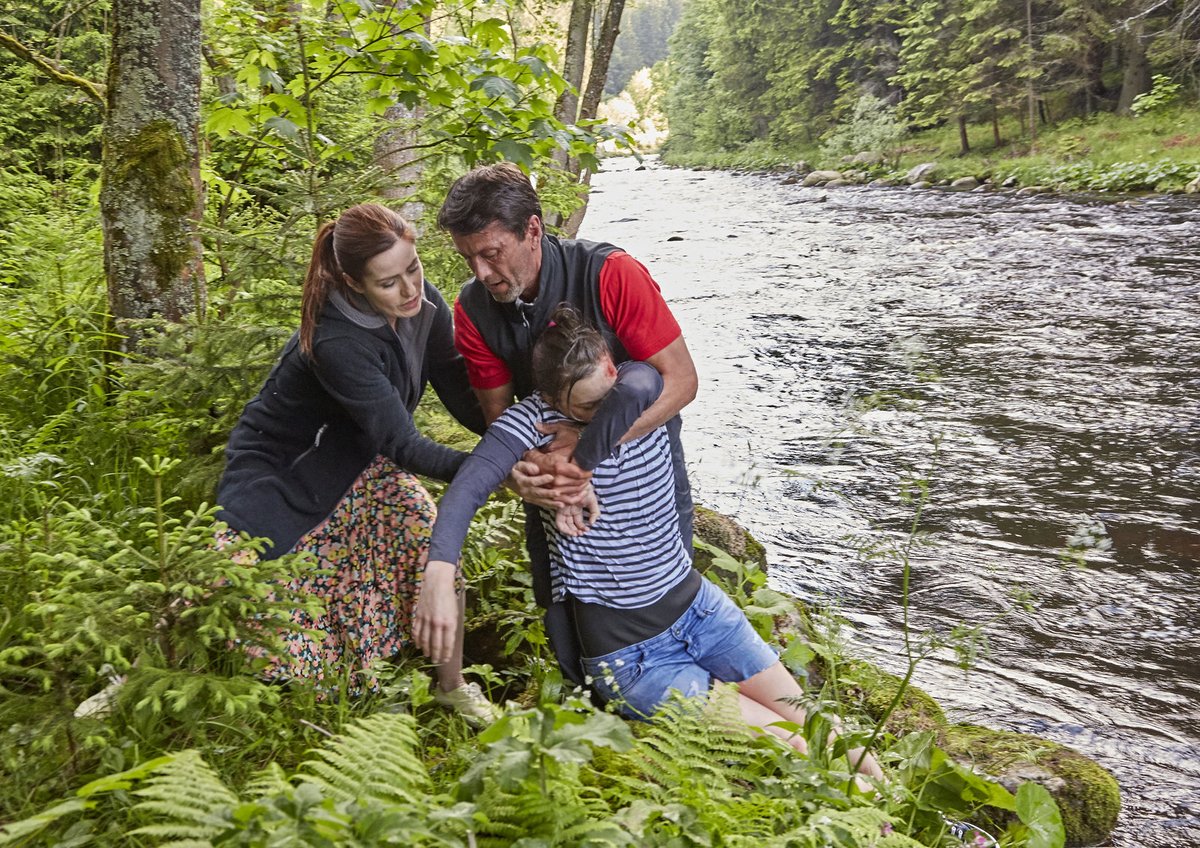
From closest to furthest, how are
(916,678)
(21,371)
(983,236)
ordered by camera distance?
(21,371) → (916,678) → (983,236)

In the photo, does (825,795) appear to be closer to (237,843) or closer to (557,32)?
(237,843)

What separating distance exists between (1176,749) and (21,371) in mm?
5461

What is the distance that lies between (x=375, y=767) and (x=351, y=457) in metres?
1.41

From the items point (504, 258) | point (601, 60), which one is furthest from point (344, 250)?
point (601, 60)

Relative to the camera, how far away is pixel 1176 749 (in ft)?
12.4

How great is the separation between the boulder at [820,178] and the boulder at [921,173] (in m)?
2.71

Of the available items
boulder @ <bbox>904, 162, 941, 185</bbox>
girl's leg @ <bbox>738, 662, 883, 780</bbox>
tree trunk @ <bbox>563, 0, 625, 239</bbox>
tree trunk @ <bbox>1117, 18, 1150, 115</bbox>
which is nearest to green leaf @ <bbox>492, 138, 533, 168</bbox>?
girl's leg @ <bbox>738, 662, 883, 780</bbox>

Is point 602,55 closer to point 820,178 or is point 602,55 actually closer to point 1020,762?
point 1020,762

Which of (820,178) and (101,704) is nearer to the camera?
(101,704)

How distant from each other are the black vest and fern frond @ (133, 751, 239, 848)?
1620mm

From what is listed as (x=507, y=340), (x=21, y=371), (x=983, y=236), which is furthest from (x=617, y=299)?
(x=983, y=236)

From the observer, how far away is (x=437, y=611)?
7.70 ft

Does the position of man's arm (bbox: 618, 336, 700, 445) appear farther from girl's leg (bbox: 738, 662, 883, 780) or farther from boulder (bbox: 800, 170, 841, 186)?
boulder (bbox: 800, 170, 841, 186)

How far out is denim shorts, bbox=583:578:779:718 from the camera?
254 cm
